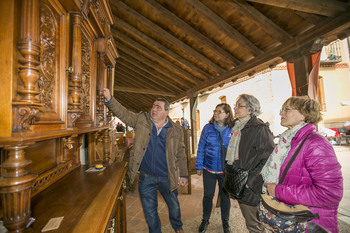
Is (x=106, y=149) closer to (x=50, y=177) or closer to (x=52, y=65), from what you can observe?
(x=50, y=177)

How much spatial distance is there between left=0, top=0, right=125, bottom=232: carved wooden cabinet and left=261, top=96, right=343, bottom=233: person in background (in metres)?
1.67

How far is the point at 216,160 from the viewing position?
99.5 inches

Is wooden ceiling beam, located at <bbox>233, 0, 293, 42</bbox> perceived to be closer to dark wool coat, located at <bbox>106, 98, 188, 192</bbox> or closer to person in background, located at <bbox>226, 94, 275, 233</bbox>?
person in background, located at <bbox>226, 94, 275, 233</bbox>

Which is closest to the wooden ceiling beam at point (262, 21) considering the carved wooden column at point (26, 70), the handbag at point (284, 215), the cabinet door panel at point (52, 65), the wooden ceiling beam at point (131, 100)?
the handbag at point (284, 215)

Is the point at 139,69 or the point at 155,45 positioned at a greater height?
the point at 139,69

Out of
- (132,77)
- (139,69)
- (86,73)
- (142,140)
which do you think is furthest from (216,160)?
(132,77)

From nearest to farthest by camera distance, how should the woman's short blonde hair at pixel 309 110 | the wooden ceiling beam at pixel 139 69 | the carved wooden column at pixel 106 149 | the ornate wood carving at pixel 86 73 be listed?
1. the woman's short blonde hair at pixel 309 110
2. the ornate wood carving at pixel 86 73
3. the carved wooden column at pixel 106 149
4. the wooden ceiling beam at pixel 139 69

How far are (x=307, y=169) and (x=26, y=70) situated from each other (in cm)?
192

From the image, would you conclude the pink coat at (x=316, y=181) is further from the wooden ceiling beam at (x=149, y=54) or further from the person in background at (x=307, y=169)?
the wooden ceiling beam at (x=149, y=54)

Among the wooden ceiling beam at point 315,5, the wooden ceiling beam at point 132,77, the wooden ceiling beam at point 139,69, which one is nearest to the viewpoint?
the wooden ceiling beam at point 315,5

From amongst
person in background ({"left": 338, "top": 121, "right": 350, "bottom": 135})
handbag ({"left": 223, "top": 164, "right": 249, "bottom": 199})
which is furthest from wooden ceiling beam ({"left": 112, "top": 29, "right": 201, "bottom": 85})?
person in background ({"left": 338, "top": 121, "right": 350, "bottom": 135})

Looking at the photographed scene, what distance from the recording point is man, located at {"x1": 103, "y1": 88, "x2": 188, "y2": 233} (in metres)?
2.18

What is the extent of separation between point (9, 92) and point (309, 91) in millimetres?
3546

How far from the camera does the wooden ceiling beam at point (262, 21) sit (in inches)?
109
